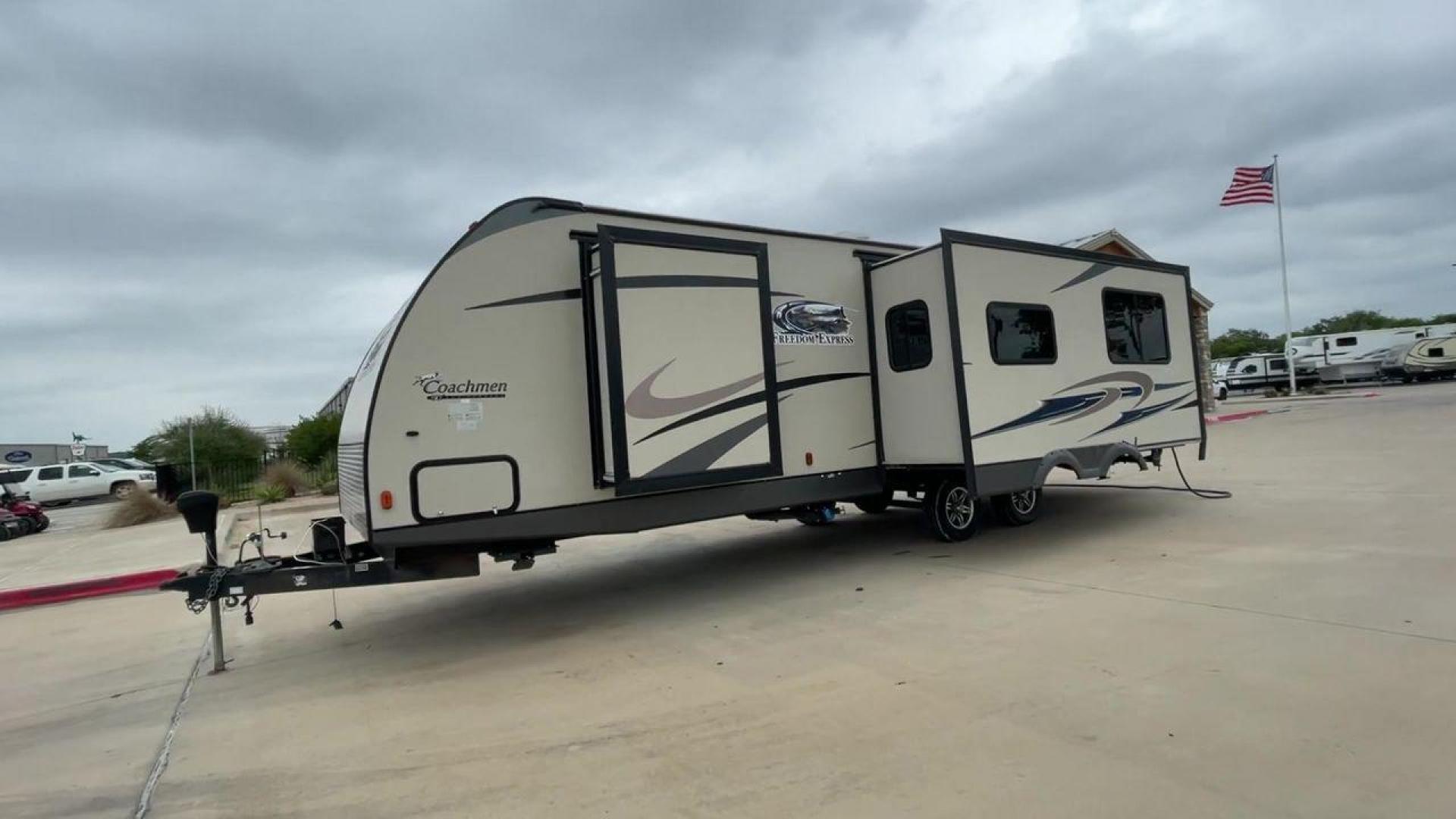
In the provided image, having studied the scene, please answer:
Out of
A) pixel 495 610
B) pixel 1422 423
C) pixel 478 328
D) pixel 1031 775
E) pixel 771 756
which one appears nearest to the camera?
pixel 1031 775

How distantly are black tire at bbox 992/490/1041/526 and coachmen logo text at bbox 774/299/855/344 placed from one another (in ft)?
9.37

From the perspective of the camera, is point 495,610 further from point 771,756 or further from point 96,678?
point 771,756

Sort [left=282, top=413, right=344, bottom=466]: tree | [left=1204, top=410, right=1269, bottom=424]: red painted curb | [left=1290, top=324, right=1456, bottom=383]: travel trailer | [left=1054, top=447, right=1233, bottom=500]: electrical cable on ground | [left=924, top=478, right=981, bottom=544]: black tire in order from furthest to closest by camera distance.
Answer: [left=1290, top=324, right=1456, bottom=383]: travel trailer, [left=1204, top=410, right=1269, bottom=424]: red painted curb, [left=282, top=413, right=344, bottom=466]: tree, [left=1054, top=447, right=1233, bottom=500]: electrical cable on ground, [left=924, top=478, right=981, bottom=544]: black tire

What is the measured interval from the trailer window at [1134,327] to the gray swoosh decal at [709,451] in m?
4.66

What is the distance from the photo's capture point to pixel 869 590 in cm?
661

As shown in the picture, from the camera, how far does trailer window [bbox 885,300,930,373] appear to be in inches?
290

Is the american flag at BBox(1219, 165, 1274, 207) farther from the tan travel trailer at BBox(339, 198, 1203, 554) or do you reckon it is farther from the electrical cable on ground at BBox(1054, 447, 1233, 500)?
the tan travel trailer at BBox(339, 198, 1203, 554)

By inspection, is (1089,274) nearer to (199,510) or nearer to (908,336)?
(908,336)

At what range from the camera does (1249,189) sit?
2536cm

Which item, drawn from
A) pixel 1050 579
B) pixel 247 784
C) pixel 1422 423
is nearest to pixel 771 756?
pixel 247 784

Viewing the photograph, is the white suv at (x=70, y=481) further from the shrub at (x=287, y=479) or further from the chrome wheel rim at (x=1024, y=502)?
the chrome wheel rim at (x=1024, y=502)

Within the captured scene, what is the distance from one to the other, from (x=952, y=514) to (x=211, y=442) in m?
23.4

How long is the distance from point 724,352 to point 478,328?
6.22 feet

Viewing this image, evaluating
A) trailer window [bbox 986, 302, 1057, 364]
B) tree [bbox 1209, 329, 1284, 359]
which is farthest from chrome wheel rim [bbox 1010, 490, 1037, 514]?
tree [bbox 1209, 329, 1284, 359]
